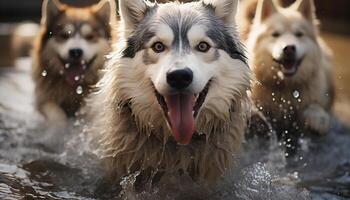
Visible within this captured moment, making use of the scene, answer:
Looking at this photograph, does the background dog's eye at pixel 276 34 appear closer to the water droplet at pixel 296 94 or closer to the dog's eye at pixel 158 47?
the water droplet at pixel 296 94

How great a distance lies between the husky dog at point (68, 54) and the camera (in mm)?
5258

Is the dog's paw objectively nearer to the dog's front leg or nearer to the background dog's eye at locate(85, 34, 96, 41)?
the background dog's eye at locate(85, 34, 96, 41)

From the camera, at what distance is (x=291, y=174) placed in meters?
4.45

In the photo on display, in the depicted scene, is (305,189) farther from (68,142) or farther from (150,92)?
(68,142)

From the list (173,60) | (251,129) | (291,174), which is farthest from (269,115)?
(173,60)

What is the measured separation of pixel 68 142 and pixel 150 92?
1507mm

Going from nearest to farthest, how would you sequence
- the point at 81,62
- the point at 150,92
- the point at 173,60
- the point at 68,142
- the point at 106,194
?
the point at 173,60 → the point at 150,92 → the point at 106,194 → the point at 68,142 → the point at 81,62

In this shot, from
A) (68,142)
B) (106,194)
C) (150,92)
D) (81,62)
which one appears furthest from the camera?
(81,62)

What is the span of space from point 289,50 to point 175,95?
1808 mm

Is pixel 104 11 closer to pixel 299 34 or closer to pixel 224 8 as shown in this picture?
pixel 299 34

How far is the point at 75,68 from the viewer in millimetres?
5348

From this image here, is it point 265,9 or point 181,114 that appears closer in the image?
point 181,114

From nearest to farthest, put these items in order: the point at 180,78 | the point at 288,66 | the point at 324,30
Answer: the point at 180,78 < the point at 288,66 < the point at 324,30

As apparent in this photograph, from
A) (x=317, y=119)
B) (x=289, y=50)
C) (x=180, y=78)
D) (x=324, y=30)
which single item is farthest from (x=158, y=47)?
(x=324, y=30)
